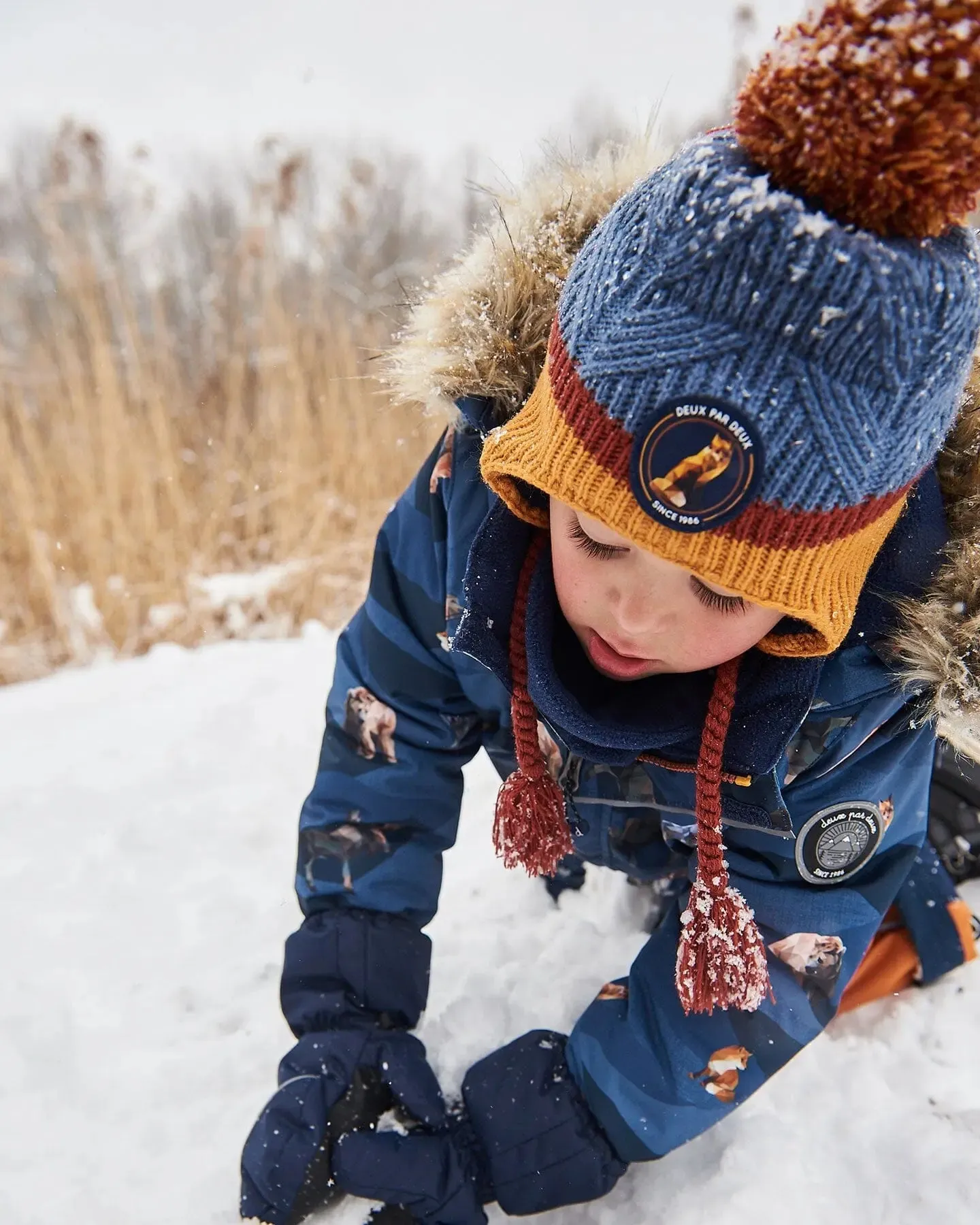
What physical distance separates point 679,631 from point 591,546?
10 centimetres

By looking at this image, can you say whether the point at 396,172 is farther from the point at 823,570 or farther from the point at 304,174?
the point at 823,570

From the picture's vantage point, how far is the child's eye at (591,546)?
0.68 meters

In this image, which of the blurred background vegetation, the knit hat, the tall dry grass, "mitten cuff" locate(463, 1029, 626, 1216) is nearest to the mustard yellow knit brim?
the knit hat

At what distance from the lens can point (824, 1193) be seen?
0.86m

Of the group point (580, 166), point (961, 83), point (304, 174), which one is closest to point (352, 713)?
point (580, 166)

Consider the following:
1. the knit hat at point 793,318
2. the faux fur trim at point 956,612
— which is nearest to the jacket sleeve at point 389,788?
the knit hat at point 793,318

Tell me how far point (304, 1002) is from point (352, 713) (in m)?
0.31

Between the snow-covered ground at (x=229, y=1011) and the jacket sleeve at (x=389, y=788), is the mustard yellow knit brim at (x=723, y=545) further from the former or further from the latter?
the snow-covered ground at (x=229, y=1011)

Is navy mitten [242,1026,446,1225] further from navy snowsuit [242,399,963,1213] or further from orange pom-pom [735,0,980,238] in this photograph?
orange pom-pom [735,0,980,238]

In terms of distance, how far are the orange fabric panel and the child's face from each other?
59 cm

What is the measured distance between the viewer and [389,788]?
98cm

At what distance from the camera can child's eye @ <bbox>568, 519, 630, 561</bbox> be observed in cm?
68

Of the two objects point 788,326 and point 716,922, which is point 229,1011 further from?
point 788,326

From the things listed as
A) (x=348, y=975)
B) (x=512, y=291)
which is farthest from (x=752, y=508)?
(x=348, y=975)
